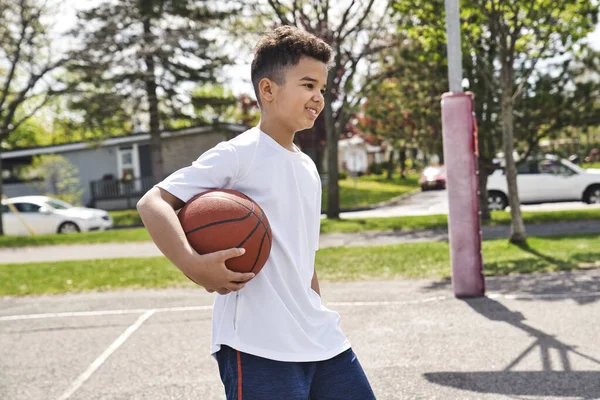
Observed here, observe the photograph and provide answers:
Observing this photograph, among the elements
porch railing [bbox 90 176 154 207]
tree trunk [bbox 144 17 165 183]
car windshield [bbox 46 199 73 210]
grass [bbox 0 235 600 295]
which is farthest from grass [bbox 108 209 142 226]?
grass [bbox 0 235 600 295]

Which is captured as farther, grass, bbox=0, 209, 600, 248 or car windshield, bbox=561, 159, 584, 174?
car windshield, bbox=561, 159, 584, 174

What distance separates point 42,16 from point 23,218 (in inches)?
252

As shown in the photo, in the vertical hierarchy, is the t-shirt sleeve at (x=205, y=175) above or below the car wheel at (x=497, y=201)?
above

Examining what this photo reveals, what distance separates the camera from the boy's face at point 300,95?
2930 millimetres

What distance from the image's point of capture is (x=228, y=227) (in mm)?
2762

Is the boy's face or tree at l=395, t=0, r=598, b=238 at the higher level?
tree at l=395, t=0, r=598, b=238

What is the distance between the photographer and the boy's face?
293 centimetres

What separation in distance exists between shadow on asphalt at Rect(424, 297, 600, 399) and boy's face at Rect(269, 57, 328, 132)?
2.89 m

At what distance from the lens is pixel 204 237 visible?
2.70 meters

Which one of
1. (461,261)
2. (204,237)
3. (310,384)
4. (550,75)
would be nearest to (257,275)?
(204,237)

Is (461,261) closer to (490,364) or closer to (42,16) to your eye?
(490,364)

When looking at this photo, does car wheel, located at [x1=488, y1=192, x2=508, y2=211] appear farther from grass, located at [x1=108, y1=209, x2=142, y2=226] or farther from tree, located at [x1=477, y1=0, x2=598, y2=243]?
grass, located at [x1=108, y1=209, x2=142, y2=226]

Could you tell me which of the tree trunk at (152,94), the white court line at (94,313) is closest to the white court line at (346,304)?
the white court line at (94,313)

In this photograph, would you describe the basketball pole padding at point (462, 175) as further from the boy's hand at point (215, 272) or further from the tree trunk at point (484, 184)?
the tree trunk at point (484, 184)
